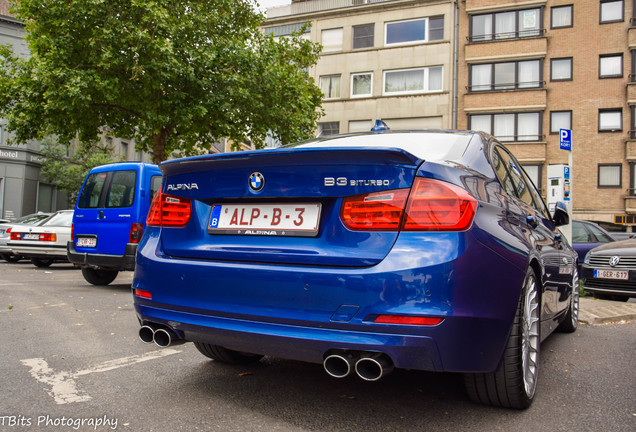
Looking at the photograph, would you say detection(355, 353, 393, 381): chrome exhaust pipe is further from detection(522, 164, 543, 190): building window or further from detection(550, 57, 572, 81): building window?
detection(550, 57, 572, 81): building window

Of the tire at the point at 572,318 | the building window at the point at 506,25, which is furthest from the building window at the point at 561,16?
the tire at the point at 572,318

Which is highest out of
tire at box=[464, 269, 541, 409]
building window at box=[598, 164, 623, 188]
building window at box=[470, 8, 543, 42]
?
building window at box=[470, 8, 543, 42]

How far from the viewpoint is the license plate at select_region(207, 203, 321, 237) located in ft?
8.44

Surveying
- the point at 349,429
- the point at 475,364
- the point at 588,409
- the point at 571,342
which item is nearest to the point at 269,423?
the point at 349,429

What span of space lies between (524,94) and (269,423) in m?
32.1

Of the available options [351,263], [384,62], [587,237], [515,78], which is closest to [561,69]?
[515,78]

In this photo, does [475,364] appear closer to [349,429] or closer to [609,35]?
[349,429]

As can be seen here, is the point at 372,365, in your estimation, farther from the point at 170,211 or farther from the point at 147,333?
the point at 170,211

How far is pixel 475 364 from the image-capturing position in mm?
2424

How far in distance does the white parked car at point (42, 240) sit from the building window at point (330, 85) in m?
24.7

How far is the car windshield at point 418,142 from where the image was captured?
289 centimetres

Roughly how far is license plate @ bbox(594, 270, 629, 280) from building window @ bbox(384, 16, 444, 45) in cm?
2757

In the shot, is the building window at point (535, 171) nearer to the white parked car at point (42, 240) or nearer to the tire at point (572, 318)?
the white parked car at point (42, 240)

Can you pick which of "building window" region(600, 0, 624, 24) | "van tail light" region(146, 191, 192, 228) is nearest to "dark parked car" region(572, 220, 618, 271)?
"van tail light" region(146, 191, 192, 228)
